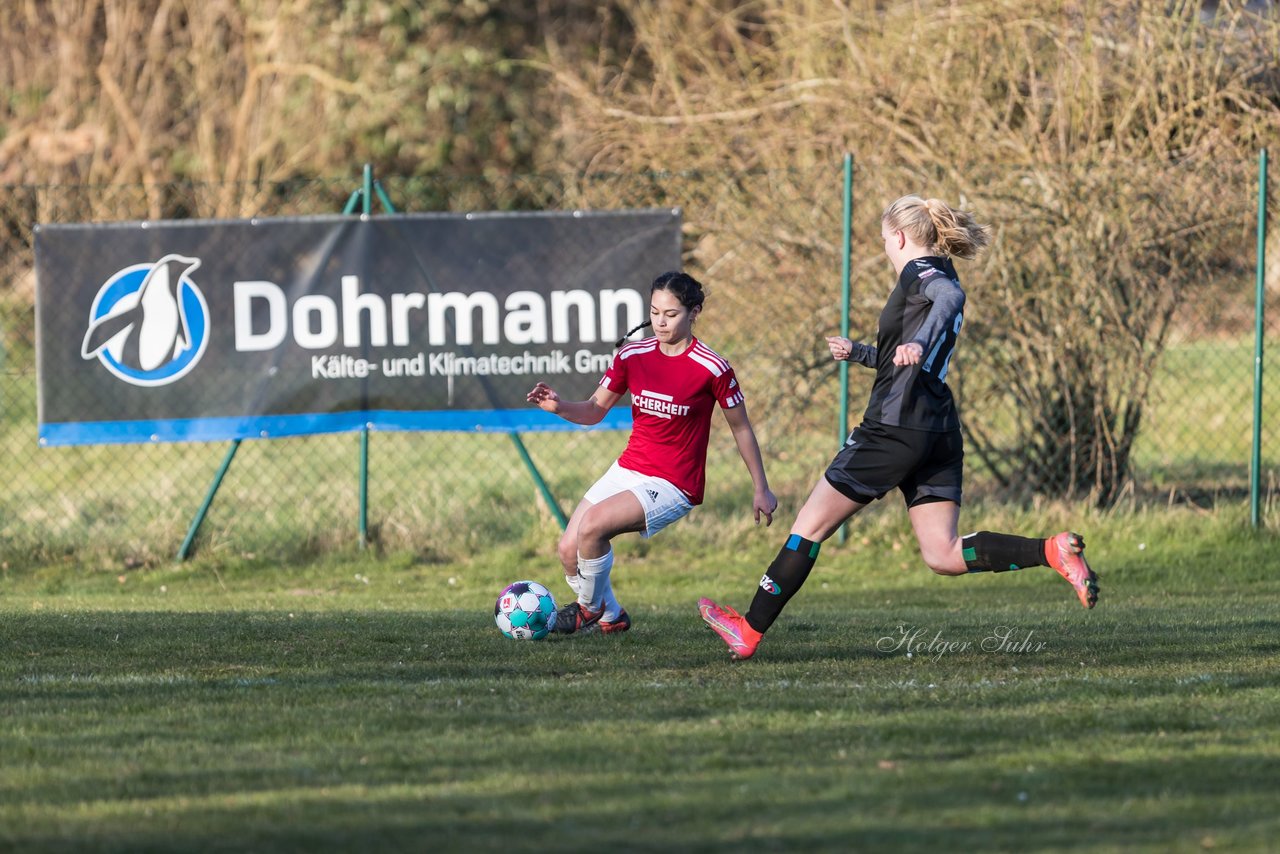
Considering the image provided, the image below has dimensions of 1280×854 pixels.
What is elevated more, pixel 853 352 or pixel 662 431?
pixel 853 352

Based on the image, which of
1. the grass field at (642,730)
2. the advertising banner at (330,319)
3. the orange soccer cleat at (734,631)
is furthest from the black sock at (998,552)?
the advertising banner at (330,319)

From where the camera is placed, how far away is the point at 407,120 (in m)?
21.6

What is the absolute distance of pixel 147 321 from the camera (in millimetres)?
10164

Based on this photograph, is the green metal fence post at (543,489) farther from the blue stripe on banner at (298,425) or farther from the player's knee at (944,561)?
the player's knee at (944,561)

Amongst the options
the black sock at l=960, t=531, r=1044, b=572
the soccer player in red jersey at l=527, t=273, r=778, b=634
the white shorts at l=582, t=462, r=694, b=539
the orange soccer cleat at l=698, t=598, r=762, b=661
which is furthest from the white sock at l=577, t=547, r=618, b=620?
the black sock at l=960, t=531, r=1044, b=572

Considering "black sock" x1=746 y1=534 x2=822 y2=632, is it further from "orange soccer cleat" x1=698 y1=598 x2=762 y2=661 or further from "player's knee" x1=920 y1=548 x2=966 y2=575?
"player's knee" x1=920 y1=548 x2=966 y2=575

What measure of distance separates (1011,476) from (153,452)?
9.06 m

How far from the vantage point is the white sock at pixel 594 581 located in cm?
715

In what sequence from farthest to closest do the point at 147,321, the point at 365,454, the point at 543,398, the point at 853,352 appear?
the point at 365,454, the point at 147,321, the point at 543,398, the point at 853,352

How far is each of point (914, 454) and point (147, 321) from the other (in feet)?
19.3

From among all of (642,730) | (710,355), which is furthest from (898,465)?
(642,730)

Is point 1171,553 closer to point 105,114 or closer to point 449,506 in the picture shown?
point 449,506

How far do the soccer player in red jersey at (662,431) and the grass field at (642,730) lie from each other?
544mm

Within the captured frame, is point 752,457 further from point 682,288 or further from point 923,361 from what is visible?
point 923,361
